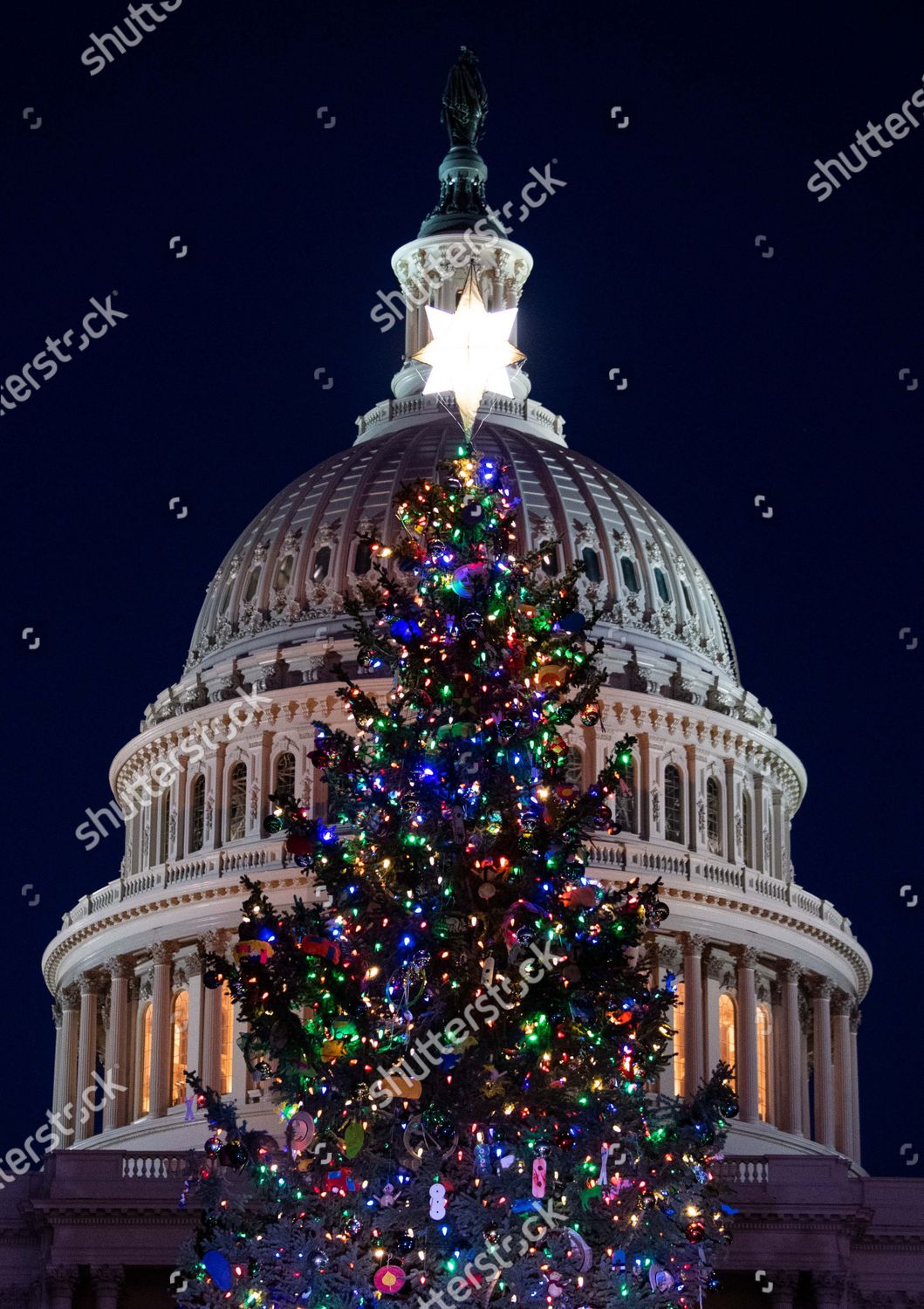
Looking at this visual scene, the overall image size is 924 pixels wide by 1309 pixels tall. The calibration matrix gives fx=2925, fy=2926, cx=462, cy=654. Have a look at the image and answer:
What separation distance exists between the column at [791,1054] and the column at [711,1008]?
2.51m

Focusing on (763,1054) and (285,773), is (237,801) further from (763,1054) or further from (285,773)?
(763,1054)

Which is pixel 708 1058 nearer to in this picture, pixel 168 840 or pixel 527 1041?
pixel 168 840

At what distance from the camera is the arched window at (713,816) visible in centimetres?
8644

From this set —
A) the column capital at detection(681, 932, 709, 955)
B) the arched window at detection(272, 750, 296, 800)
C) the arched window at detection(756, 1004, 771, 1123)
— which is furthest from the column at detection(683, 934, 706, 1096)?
the arched window at detection(272, 750, 296, 800)

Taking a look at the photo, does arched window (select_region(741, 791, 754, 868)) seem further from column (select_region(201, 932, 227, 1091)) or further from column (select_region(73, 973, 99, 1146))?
column (select_region(73, 973, 99, 1146))

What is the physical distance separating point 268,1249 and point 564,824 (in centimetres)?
600

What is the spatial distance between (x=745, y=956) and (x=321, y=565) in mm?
17053

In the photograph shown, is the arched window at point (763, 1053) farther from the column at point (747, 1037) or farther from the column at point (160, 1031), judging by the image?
the column at point (160, 1031)

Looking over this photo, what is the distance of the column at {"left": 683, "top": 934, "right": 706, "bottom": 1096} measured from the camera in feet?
268

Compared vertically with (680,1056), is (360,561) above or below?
above

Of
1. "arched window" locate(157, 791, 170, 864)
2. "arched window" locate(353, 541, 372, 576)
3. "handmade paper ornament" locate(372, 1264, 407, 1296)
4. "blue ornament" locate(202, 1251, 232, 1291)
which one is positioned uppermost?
"arched window" locate(353, 541, 372, 576)

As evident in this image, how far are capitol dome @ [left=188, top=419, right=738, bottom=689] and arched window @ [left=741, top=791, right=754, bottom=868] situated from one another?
357 centimetres

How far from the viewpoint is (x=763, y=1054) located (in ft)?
281

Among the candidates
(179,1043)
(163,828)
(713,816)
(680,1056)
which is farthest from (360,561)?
(680,1056)
